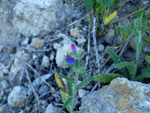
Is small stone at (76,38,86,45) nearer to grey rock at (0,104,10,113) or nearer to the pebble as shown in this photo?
the pebble

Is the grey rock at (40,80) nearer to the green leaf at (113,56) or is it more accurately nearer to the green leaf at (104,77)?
the green leaf at (104,77)

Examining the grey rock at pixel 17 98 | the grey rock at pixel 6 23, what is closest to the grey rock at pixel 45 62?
the grey rock at pixel 17 98

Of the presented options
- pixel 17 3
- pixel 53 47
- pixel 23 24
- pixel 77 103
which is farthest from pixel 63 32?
pixel 77 103

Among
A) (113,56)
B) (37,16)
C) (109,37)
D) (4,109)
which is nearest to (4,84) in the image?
(4,109)

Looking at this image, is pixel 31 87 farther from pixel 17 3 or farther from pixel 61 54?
pixel 17 3

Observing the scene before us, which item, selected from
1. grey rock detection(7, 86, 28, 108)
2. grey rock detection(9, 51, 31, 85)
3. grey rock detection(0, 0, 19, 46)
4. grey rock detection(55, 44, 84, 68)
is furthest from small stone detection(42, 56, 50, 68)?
grey rock detection(0, 0, 19, 46)
